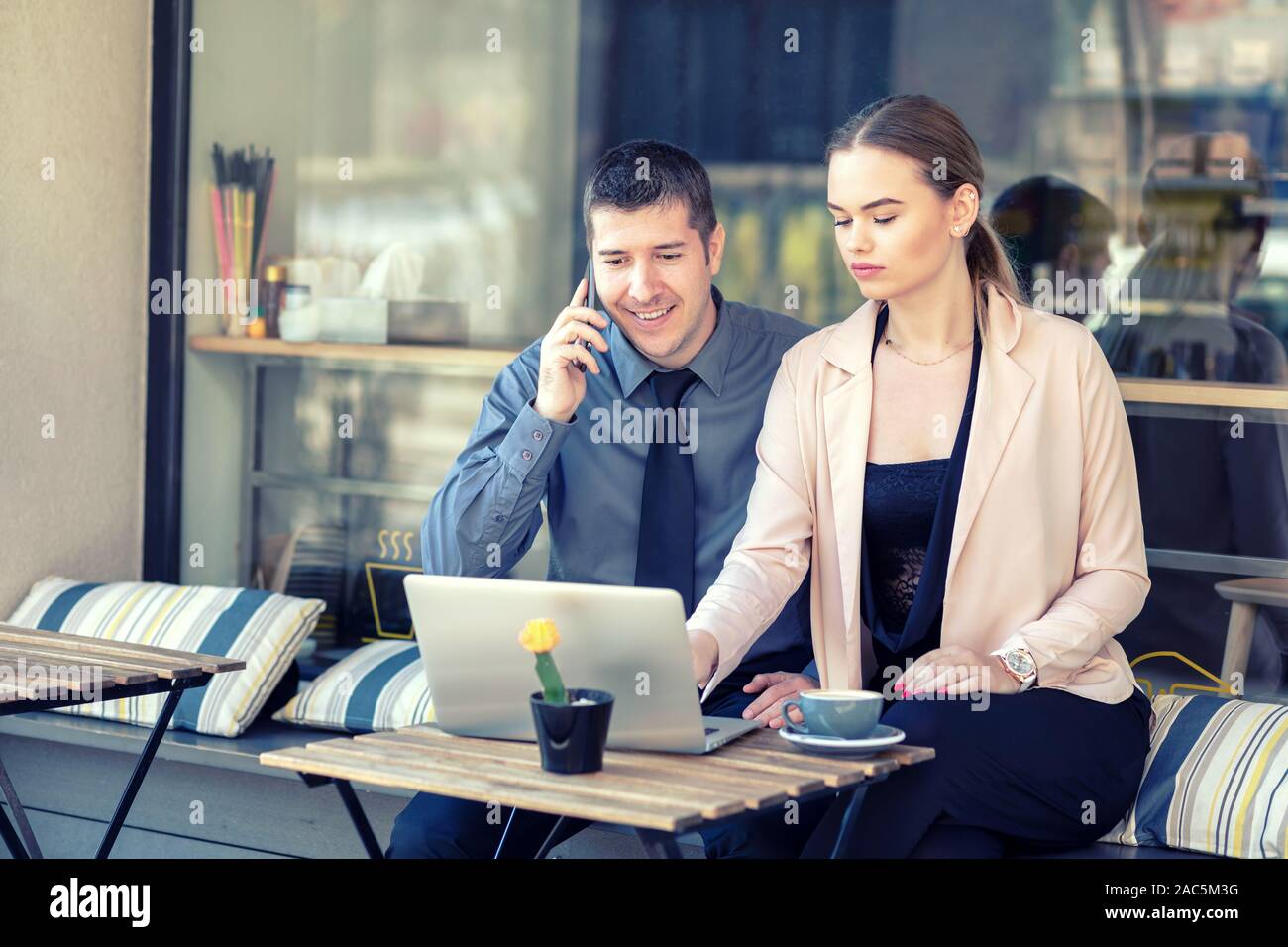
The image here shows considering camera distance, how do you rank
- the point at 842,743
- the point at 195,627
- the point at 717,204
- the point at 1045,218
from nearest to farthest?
the point at 842,743 → the point at 195,627 → the point at 1045,218 → the point at 717,204

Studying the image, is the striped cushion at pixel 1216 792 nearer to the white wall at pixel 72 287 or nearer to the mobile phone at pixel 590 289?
the mobile phone at pixel 590 289

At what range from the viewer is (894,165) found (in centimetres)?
244

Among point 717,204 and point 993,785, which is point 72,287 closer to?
point 717,204

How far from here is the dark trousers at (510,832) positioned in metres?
2.30

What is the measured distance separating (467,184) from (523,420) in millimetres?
1572

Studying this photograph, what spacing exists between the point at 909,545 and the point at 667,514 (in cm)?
46

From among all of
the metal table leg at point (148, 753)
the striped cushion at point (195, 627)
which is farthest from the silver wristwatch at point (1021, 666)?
the striped cushion at point (195, 627)

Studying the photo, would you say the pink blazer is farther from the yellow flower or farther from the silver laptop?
the yellow flower

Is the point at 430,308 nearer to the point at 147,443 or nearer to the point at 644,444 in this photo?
the point at 147,443

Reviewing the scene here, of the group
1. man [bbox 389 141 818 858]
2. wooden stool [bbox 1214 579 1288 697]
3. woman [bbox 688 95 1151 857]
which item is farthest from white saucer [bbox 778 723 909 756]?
wooden stool [bbox 1214 579 1288 697]

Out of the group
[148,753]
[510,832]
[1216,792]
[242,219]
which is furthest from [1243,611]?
[242,219]

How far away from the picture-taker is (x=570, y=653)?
6.38 feet

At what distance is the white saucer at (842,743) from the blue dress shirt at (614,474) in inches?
29.2

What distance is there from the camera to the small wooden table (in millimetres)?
1705
